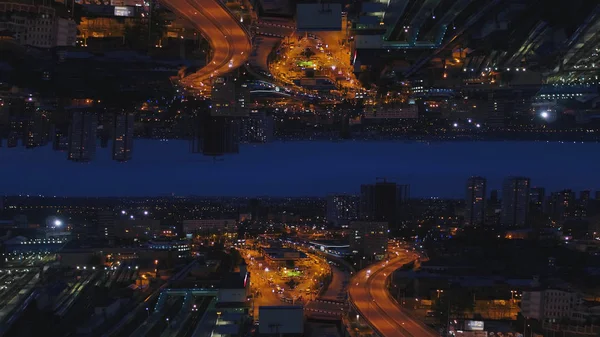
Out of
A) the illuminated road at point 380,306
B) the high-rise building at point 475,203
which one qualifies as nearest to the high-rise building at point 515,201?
the high-rise building at point 475,203

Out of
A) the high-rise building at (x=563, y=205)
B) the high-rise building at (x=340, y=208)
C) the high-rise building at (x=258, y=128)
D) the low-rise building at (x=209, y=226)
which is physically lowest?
the low-rise building at (x=209, y=226)

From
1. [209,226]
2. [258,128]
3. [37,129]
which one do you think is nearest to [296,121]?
[258,128]

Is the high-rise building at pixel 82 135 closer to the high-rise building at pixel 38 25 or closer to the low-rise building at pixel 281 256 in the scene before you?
the high-rise building at pixel 38 25

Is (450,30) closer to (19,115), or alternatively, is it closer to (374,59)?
(374,59)

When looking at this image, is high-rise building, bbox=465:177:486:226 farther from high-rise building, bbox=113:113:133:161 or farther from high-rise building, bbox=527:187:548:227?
high-rise building, bbox=113:113:133:161

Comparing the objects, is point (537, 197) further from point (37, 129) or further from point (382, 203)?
point (37, 129)

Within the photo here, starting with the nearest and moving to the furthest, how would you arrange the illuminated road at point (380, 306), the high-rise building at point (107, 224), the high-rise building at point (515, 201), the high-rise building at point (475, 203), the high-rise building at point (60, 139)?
1. the illuminated road at point (380, 306)
2. the high-rise building at point (60, 139)
3. the high-rise building at point (107, 224)
4. the high-rise building at point (515, 201)
5. the high-rise building at point (475, 203)
